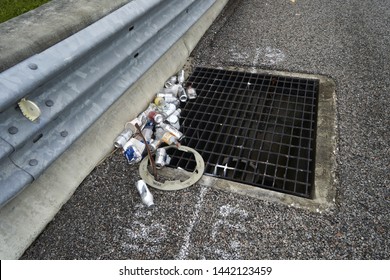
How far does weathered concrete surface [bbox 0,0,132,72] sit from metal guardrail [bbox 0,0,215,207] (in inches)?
16.5

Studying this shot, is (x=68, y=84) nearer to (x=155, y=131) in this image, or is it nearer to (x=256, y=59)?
(x=155, y=131)

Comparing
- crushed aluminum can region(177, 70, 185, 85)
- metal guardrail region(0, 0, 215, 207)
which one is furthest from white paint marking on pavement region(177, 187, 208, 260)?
crushed aluminum can region(177, 70, 185, 85)

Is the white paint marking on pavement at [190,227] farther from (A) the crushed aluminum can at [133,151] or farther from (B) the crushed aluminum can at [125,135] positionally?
(B) the crushed aluminum can at [125,135]

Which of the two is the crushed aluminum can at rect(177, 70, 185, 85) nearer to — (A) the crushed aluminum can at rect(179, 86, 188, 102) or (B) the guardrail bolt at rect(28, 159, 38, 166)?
(A) the crushed aluminum can at rect(179, 86, 188, 102)

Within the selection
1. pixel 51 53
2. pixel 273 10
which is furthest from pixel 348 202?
pixel 273 10

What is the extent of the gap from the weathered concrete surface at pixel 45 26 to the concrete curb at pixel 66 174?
2.18 feet

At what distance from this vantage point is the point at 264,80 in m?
3.44

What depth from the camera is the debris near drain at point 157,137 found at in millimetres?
2373

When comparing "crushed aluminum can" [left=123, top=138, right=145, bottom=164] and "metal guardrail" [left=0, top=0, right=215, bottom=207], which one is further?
"crushed aluminum can" [left=123, top=138, right=145, bottom=164]

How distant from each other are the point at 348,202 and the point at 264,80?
167 cm

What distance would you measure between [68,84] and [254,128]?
5.19 feet

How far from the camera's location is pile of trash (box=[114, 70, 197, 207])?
99.4 inches

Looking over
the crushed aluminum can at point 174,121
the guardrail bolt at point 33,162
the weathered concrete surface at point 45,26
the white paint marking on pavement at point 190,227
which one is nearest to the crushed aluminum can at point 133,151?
the crushed aluminum can at point 174,121

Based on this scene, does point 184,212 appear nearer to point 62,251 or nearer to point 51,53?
point 62,251
